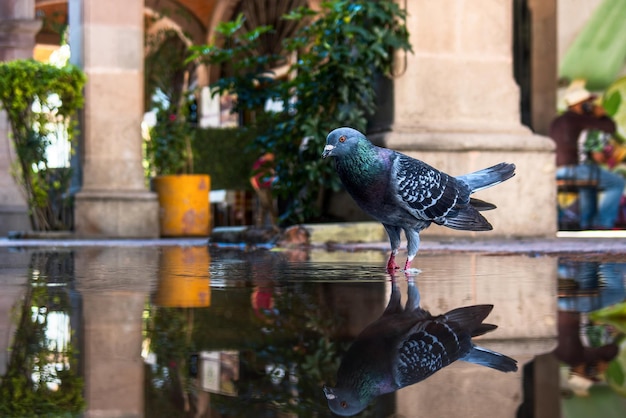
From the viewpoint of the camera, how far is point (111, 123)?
27.8ft

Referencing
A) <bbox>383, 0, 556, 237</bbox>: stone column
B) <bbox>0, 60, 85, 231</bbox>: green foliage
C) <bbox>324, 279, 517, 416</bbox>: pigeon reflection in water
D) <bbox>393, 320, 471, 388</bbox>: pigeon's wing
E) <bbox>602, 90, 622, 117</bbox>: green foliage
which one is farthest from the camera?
<bbox>602, 90, 622, 117</bbox>: green foliage

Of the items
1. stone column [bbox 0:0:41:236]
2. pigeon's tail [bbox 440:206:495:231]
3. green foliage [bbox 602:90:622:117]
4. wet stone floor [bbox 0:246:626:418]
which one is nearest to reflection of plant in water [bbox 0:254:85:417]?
wet stone floor [bbox 0:246:626:418]

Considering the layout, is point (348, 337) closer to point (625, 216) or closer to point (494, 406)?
point (494, 406)

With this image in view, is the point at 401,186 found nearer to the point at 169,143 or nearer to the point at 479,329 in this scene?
the point at 479,329

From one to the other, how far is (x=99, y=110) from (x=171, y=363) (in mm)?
7444

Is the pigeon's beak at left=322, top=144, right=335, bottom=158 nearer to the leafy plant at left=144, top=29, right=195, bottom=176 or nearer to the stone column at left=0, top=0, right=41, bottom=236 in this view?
the leafy plant at left=144, top=29, right=195, bottom=176

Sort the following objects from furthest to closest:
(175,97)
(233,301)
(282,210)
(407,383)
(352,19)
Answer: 1. (175,97)
2. (282,210)
3. (352,19)
4. (233,301)
5. (407,383)

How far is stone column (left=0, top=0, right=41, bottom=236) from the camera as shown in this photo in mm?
11875

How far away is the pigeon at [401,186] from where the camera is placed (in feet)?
9.37

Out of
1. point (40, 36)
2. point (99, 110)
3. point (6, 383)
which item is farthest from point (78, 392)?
point (40, 36)

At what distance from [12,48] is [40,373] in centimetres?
1161

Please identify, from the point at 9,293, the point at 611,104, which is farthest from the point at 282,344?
the point at 611,104

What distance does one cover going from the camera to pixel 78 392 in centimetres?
112

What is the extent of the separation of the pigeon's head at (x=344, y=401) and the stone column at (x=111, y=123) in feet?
24.5
